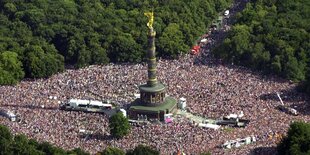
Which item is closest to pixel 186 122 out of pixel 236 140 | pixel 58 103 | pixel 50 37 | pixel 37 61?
pixel 236 140

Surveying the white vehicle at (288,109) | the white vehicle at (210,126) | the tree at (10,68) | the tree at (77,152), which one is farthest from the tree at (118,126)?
the tree at (10,68)

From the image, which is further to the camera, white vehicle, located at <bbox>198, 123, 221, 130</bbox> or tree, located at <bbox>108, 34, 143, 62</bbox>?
tree, located at <bbox>108, 34, 143, 62</bbox>

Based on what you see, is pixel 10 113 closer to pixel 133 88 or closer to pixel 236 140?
pixel 133 88

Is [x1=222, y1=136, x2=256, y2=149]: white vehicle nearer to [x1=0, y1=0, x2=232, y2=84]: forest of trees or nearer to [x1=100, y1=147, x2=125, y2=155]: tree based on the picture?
[x1=100, y1=147, x2=125, y2=155]: tree

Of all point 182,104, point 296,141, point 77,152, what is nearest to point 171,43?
point 182,104

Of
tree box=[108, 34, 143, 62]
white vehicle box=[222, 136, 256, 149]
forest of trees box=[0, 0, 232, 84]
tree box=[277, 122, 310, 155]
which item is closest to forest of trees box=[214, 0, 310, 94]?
forest of trees box=[0, 0, 232, 84]

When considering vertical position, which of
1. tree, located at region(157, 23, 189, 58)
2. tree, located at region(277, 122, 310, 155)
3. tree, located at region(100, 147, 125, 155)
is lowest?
tree, located at region(100, 147, 125, 155)
